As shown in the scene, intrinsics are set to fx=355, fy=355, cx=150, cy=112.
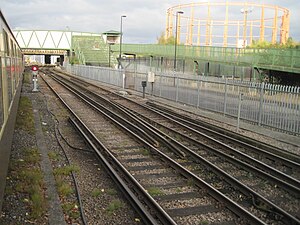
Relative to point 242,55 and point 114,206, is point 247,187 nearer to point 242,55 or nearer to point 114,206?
point 114,206

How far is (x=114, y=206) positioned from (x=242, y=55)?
3144cm

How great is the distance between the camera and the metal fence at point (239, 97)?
44.0 ft

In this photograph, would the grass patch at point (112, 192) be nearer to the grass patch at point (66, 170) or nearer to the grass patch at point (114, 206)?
the grass patch at point (114, 206)

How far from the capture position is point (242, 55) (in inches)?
1385

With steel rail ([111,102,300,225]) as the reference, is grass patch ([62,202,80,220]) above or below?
below

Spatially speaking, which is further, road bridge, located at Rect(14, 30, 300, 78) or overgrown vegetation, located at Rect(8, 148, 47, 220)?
road bridge, located at Rect(14, 30, 300, 78)

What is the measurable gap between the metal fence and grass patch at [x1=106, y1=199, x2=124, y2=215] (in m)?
8.52

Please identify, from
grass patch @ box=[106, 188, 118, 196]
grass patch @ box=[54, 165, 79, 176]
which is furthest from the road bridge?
grass patch @ box=[106, 188, 118, 196]

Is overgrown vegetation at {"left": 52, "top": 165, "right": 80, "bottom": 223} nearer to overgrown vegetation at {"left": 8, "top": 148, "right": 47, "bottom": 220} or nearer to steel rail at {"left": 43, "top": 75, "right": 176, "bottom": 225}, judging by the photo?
overgrown vegetation at {"left": 8, "top": 148, "right": 47, "bottom": 220}

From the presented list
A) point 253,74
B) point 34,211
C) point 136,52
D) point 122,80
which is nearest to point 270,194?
point 34,211

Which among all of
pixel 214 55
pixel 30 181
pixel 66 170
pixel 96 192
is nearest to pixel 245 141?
pixel 66 170

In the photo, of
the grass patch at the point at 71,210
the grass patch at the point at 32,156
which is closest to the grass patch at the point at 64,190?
the grass patch at the point at 71,210

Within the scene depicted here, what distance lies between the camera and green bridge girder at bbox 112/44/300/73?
29319mm

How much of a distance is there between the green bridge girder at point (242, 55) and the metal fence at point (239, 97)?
11450mm
